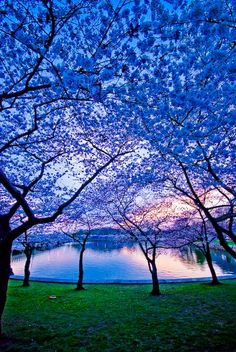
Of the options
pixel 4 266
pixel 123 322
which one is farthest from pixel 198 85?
pixel 123 322

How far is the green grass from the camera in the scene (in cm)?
733

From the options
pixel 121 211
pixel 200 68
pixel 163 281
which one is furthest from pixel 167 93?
pixel 163 281

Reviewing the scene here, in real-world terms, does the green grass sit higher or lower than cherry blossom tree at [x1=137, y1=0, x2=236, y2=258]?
lower

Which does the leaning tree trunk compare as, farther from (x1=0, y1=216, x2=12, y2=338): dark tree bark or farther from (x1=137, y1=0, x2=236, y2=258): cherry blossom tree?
(x1=137, y1=0, x2=236, y2=258): cherry blossom tree

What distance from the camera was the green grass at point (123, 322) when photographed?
289 inches

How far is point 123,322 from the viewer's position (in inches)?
385

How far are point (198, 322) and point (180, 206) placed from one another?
1387 cm

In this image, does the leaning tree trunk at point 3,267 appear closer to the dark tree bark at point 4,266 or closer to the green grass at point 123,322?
the dark tree bark at point 4,266

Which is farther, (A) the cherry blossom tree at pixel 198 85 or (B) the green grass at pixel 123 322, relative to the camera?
(B) the green grass at pixel 123 322

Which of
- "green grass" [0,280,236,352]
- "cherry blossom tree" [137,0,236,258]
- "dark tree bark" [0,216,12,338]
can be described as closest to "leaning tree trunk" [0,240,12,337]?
"dark tree bark" [0,216,12,338]

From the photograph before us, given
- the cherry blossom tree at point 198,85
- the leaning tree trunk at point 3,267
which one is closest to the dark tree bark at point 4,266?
the leaning tree trunk at point 3,267

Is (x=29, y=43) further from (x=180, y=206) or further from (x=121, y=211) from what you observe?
(x=180, y=206)

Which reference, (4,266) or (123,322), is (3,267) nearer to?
(4,266)

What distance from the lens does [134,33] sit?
4848mm
